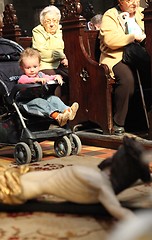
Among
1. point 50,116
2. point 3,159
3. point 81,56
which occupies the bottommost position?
point 3,159

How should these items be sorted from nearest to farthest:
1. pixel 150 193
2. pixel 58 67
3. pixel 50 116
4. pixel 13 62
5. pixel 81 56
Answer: pixel 150 193
pixel 50 116
pixel 13 62
pixel 81 56
pixel 58 67

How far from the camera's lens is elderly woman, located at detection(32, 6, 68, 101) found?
18.5 feet

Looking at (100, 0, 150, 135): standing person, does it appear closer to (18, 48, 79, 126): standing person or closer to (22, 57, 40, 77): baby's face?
(18, 48, 79, 126): standing person

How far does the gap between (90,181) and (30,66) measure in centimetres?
204

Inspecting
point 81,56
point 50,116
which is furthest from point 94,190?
point 81,56

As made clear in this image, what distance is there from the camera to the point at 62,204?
251 cm

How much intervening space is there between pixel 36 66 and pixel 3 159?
2.63 ft

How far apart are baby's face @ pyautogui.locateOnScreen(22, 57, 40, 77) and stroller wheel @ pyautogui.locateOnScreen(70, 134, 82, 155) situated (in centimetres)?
59

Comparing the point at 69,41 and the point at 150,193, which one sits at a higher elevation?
the point at 69,41

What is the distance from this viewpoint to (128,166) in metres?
2.23

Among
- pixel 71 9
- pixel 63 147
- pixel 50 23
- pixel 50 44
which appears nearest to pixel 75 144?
pixel 63 147

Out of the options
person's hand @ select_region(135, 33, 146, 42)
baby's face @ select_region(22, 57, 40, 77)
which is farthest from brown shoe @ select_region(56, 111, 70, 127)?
person's hand @ select_region(135, 33, 146, 42)

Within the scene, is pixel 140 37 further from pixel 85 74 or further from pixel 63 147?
pixel 63 147

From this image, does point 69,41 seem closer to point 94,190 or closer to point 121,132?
point 121,132
